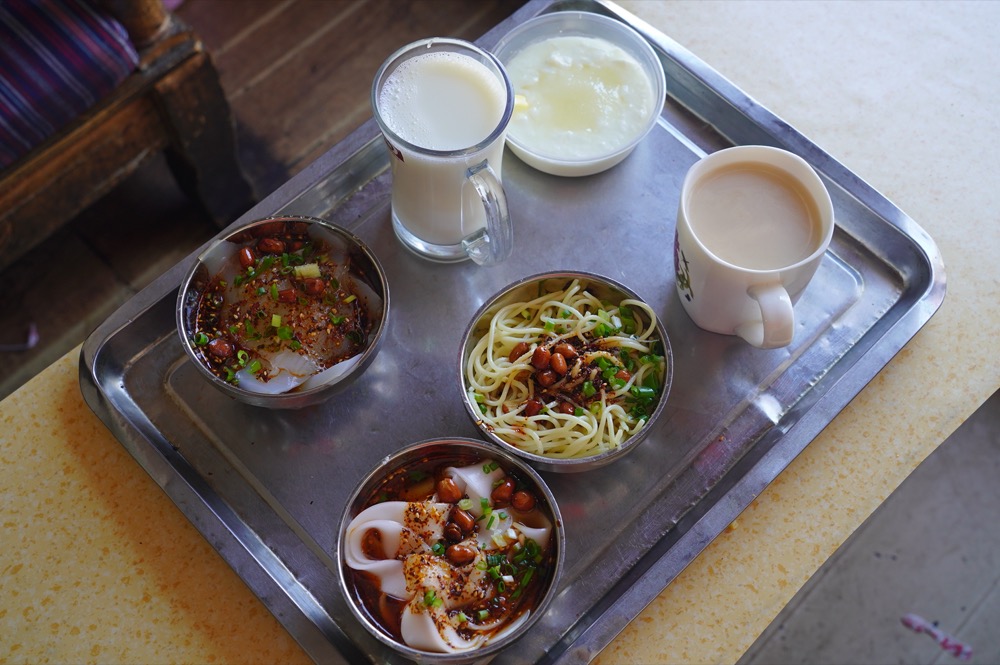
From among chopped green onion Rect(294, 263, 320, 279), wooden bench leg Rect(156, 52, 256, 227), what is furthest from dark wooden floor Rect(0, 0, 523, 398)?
chopped green onion Rect(294, 263, 320, 279)

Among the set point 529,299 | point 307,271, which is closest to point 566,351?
point 529,299

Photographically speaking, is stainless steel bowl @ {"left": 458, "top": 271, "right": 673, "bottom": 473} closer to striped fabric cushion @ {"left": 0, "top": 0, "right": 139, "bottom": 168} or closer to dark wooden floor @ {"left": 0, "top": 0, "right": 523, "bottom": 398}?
striped fabric cushion @ {"left": 0, "top": 0, "right": 139, "bottom": 168}

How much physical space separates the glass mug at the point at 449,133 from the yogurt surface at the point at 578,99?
0.64ft

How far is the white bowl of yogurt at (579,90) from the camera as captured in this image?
1711 millimetres

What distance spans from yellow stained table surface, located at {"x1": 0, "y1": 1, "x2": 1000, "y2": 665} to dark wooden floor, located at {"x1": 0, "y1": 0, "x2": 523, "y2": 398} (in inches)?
46.3

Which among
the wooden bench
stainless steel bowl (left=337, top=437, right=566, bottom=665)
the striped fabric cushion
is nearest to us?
stainless steel bowl (left=337, top=437, right=566, bottom=665)

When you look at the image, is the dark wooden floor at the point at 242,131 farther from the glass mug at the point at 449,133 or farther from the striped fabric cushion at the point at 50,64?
the glass mug at the point at 449,133

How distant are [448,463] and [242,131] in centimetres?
193

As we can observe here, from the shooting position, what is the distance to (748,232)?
1491 mm

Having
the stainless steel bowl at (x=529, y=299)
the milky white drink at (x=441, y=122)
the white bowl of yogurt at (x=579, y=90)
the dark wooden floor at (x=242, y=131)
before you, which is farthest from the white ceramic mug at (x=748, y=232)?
the dark wooden floor at (x=242, y=131)

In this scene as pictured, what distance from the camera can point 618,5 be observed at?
193cm

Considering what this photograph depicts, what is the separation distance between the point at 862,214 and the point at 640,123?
0.47 meters

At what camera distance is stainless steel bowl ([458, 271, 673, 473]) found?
1.38m

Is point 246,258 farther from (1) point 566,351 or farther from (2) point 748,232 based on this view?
(2) point 748,232
